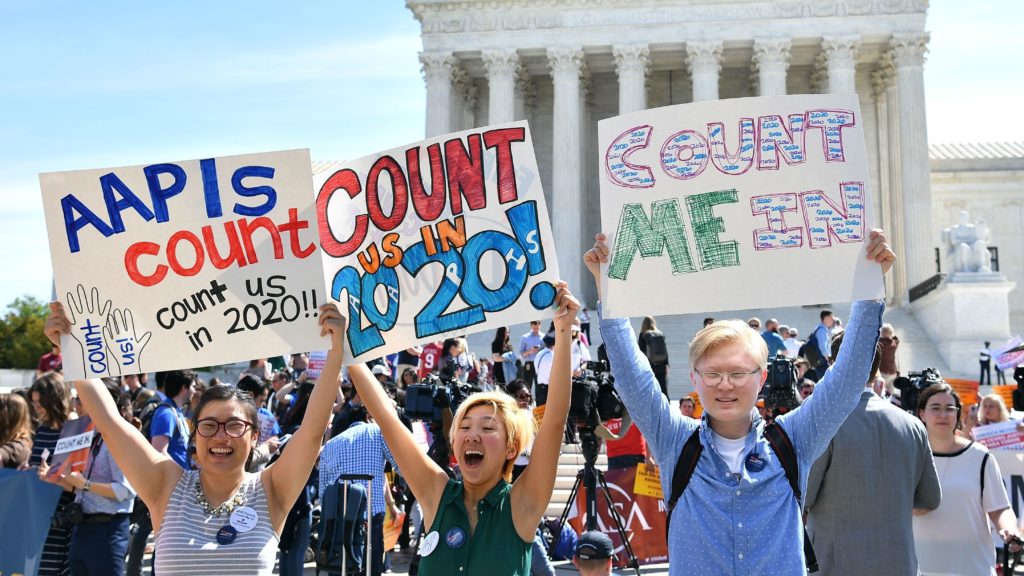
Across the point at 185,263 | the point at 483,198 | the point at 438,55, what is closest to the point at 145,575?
the point at 185,263

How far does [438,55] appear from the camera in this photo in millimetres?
39531

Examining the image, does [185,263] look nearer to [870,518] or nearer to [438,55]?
[870,518]

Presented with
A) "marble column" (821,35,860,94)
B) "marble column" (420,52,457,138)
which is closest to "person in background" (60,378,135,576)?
"marble column" (420,52,457,138)

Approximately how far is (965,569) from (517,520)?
2.93 meters

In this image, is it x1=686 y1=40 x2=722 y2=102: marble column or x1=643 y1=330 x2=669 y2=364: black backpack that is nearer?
x1=643 y1=330 x2=669 y2=364: black backpack

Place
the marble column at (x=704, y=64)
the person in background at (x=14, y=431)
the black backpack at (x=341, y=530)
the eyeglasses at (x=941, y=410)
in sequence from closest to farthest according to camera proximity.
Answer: the eyeglasses at (x=941, y=410), the person in background at (x=14, y=431), the black backpack at (x=341, y=530), the marble column at (x=704, y=64)

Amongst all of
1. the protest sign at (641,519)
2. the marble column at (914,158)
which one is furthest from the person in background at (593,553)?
the marble column at (914,158)

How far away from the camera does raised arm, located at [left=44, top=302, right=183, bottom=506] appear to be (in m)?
3.85

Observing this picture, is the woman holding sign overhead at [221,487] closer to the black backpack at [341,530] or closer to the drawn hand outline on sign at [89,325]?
the drawn hand outline on sign at [89,325]

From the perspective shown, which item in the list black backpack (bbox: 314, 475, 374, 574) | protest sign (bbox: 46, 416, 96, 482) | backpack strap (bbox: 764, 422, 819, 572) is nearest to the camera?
backpack strap (bbox: 764, 422, 819, 572)

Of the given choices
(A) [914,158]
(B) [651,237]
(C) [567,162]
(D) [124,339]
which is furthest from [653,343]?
(A) [914,158]

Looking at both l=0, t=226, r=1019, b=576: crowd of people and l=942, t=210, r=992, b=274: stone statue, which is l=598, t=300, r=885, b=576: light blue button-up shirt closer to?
l=0, t=226, r=1019, b=576: crowd of people

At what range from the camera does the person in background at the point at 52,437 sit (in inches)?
260

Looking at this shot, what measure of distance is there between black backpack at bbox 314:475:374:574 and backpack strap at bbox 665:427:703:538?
3.97 metres
